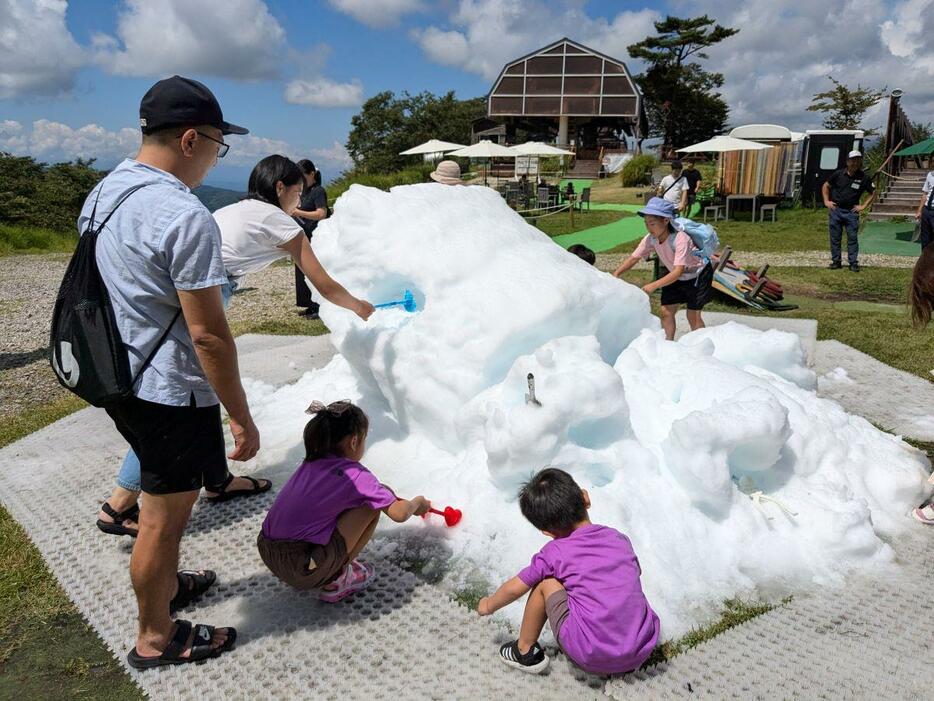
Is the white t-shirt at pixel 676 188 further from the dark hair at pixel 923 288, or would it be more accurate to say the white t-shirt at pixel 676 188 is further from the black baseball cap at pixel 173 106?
the black baseball cap at pixel 173 106

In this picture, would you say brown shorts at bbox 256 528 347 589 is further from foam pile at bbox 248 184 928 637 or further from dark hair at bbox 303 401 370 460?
foam pile at bbox 248 184 928 637

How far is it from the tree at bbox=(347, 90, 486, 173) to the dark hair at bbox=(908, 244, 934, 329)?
147 feet

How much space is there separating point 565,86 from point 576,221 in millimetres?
20450

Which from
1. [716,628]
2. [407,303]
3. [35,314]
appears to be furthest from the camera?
[35,314]

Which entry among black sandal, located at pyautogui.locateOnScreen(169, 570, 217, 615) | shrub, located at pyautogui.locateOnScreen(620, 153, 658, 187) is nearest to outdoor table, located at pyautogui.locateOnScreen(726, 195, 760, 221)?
shrub, located at pyautogui.locateOnScreen(620, 153, 658, 187)

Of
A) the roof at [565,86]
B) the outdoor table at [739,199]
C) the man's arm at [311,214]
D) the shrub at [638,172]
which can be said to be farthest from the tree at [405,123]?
the man's arm at [311,214]

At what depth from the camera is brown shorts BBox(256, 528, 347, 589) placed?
7.16ft

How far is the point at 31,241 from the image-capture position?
51.7 feet

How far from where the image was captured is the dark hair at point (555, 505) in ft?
6.51

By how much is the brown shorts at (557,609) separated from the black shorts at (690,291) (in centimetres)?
337

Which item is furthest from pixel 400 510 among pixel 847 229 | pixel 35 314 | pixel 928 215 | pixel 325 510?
pixel 847 229

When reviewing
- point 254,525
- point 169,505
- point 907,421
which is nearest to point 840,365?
point 907,421

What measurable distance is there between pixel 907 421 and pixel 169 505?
3.94 metres

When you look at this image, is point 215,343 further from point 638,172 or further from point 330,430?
point 638,172
